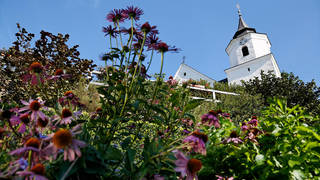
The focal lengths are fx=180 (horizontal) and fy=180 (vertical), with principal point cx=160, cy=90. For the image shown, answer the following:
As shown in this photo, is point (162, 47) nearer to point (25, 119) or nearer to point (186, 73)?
point (25, 119)

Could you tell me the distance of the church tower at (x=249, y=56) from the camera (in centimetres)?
1653

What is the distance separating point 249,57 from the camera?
17125 mm

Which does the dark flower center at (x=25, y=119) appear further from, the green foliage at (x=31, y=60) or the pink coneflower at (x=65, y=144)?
the green foliage at (x=31, y=60)

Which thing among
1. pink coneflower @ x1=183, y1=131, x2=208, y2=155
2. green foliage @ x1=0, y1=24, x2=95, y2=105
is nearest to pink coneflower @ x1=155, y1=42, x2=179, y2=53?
pink coneflower @ x1=183, y1=131, x2=208, y2=155

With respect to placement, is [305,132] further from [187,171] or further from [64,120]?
[64,120]

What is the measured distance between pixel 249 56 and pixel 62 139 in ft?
62.5

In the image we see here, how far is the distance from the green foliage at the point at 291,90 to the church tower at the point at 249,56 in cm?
394

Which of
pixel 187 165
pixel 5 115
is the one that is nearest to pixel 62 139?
pixel 5 115

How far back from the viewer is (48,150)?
2.09 ft

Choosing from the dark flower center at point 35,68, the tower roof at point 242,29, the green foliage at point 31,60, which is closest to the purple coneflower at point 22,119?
the dark flower center at point 35,68

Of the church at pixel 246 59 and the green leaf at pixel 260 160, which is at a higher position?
the church at pixel 246 59

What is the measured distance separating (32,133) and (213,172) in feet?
4.08

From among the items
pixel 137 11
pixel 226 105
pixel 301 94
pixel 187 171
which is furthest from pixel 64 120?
pixel 301 94

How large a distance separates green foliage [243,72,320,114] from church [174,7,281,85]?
3831mm
